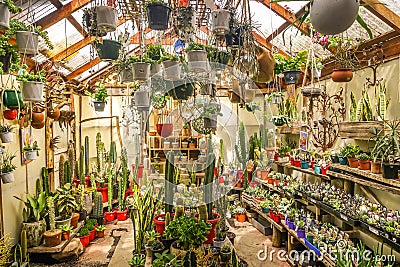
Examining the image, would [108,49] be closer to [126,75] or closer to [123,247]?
[126,75]

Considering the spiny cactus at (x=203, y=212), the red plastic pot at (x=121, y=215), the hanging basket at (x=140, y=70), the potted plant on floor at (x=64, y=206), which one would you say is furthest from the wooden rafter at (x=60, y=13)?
the red plastic pot at (x=121, y=215)

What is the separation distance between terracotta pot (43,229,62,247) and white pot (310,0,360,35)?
3997 mm

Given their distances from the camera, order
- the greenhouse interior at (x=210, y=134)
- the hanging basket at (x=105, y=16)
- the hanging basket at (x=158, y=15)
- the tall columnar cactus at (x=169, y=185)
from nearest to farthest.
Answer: the hanging basket at (x=105, y=16) < the hanging basket at (x=158, y=15) < the greenhouse interior at (x=210, y=134) < the tall columnar cactus at (x=169, y=185)

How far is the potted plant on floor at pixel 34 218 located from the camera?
4.08 meters

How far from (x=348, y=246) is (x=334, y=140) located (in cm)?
141

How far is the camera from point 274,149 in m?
5.88

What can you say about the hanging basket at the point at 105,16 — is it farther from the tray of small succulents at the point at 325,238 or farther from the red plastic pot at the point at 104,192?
the red plastic pot at the point at 104,192

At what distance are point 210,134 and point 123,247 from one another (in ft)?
6.14

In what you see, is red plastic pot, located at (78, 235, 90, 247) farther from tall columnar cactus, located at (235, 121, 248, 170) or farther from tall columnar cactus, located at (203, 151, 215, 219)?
tall columnar cactus, located at (235, 121, 248, 170)

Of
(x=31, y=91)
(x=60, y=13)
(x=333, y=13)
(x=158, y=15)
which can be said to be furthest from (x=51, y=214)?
(x=333, y=13)

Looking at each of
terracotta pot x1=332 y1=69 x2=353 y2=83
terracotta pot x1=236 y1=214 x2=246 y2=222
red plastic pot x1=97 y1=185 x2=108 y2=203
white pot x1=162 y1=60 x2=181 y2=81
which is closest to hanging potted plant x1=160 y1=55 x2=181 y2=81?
white pot x1=162 y1=60 x2=181 y2=81

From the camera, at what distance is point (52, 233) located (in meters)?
4.09

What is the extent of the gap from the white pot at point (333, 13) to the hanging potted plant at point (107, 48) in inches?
70.0

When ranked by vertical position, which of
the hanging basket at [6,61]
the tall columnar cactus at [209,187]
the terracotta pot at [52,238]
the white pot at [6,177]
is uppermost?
the hanging basket at [6,61]
